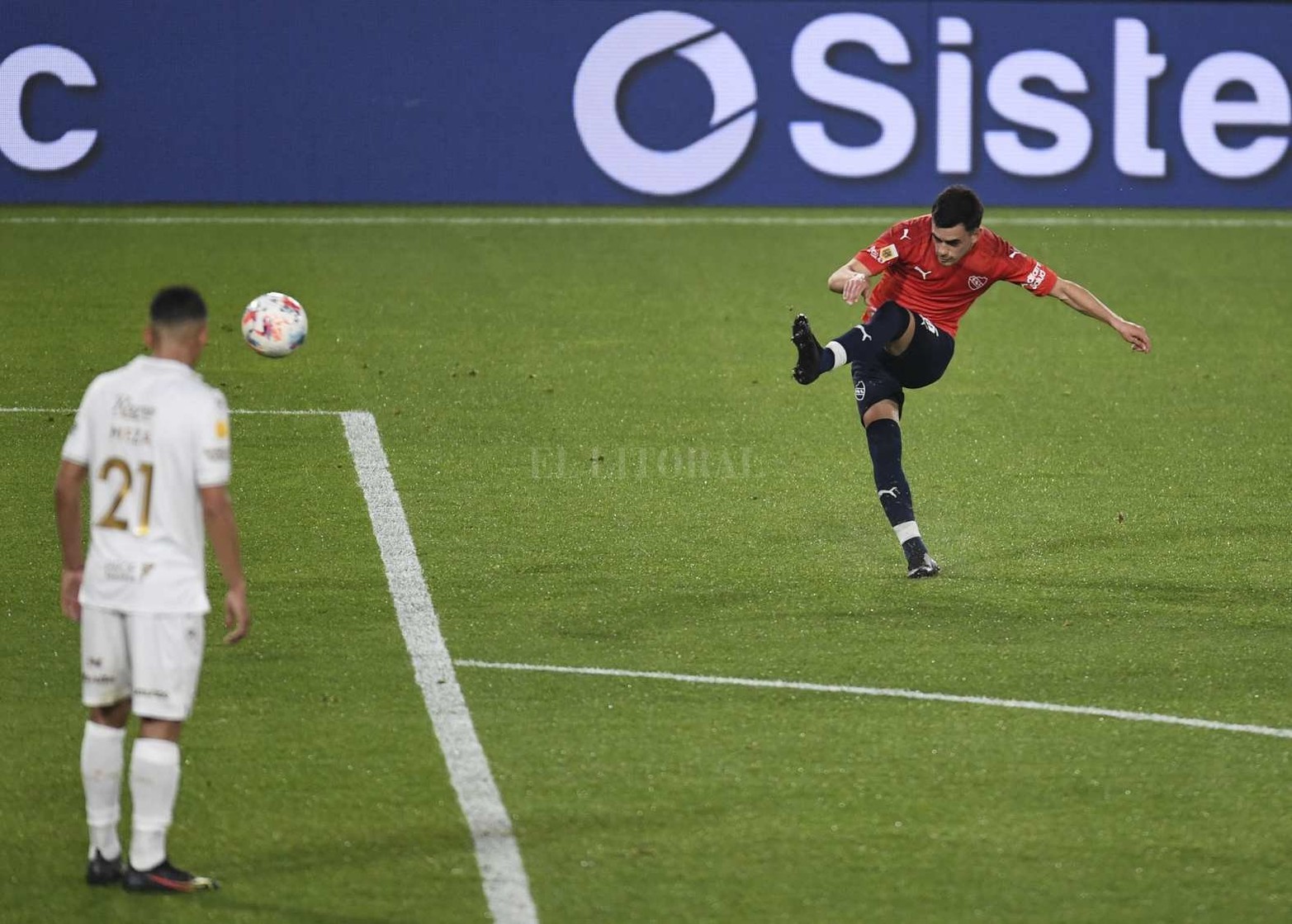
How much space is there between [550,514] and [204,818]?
13.6ft

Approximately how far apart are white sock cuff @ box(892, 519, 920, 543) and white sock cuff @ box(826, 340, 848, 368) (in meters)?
0.76

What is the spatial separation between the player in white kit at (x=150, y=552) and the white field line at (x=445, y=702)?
82 centimetres

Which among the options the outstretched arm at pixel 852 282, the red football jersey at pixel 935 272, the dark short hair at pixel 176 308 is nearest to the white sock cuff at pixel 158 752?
the dark short hair at pixel 176 308

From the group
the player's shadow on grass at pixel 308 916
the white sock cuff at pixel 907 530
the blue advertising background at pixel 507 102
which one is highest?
the blue advertising background at pixel 507 102

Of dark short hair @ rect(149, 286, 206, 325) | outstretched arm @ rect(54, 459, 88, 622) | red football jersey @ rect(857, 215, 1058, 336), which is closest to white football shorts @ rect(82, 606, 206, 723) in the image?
outstretched arm @ rect(54, 459, 88, 622)

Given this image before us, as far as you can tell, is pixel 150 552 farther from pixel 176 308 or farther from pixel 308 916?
pixel 308 916

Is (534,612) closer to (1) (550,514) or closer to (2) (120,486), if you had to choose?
(1) (550,514)

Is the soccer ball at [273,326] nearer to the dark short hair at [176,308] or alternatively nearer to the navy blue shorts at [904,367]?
the navy blue shorts at [904,367]

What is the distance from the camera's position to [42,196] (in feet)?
67.2

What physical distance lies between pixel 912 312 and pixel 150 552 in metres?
4.55

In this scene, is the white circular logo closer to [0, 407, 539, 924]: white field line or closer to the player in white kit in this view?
[0, 407, 539, 924]: white field line

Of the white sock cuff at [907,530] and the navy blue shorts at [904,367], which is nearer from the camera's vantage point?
the white sock cuff at [907,530]

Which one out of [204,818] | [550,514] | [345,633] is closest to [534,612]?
[345,633]

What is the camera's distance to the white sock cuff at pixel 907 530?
856cm
